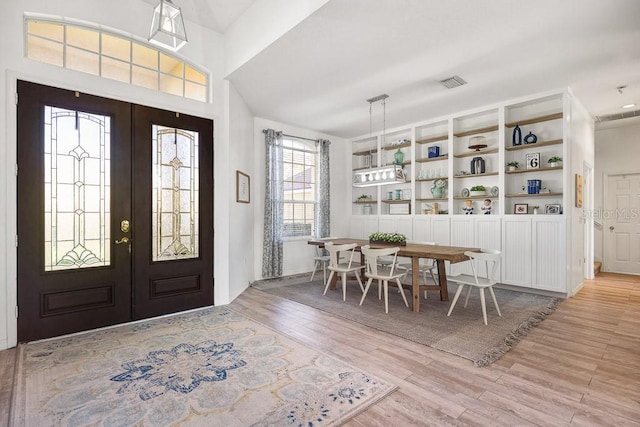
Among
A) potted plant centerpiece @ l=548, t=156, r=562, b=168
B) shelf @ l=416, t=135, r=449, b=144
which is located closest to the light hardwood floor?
potted plant centerpiece @ l=548, t=156, r=562, b=168

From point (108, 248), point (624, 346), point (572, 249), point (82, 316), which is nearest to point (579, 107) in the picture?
point (572, 249)

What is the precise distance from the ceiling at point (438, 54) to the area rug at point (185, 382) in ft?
9.76

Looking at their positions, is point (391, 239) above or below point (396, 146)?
below

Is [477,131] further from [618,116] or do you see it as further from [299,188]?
[299,188]

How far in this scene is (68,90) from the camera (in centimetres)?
320

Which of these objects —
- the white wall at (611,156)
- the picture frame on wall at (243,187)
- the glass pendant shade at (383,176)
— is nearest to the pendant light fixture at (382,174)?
the glass pendant shade at (383,176)

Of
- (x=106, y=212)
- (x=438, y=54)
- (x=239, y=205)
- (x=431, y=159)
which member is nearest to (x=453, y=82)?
(x=438, y=54)

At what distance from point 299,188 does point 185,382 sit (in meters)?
4.63

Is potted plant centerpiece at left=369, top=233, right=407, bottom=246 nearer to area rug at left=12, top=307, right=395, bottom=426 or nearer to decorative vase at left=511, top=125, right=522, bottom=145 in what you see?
area rug at left=12, top=307, right=395, bottom=426

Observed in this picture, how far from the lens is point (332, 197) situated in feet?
23.7

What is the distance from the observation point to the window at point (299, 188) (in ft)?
21.0

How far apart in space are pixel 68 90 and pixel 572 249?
6447 mm

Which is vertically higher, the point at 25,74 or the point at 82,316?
the point at 25,74

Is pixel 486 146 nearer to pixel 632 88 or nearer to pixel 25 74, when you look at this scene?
pixel 632 88
